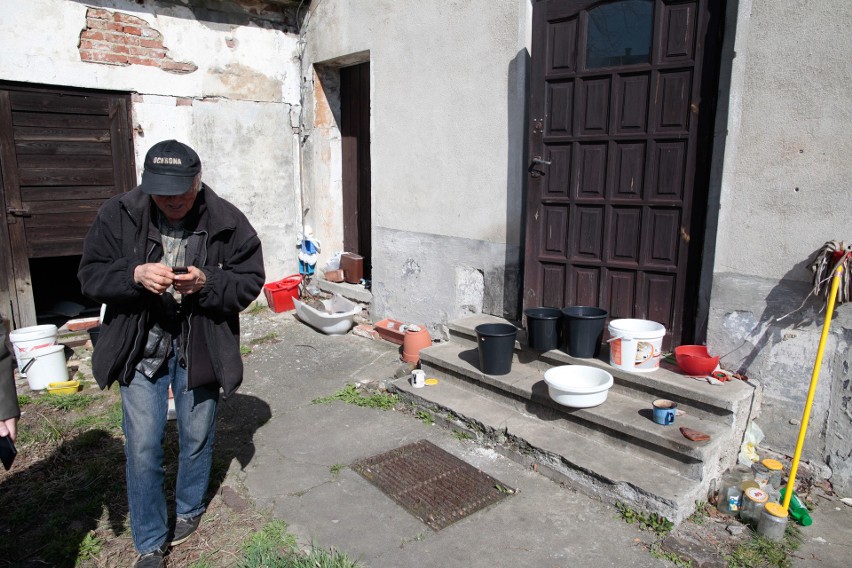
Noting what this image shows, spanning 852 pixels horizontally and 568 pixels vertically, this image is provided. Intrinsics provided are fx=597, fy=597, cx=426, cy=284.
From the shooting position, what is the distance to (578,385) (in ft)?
12.9

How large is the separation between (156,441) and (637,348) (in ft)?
9.63

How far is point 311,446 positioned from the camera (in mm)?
4148

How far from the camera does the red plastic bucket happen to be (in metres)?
7.43

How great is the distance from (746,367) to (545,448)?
4.73 feet

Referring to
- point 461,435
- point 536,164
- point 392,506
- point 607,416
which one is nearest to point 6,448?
point 392,506

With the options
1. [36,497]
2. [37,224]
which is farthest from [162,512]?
[37,224]

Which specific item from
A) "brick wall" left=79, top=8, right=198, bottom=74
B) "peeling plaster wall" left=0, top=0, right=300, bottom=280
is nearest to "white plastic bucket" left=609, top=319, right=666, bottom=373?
"peeling plaster wall" left=0, top=0, right=300, bottom=280

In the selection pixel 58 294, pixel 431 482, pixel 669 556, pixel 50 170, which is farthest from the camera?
pixel 58 294

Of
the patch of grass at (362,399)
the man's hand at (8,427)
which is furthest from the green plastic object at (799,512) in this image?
the man's hand at (8,427)

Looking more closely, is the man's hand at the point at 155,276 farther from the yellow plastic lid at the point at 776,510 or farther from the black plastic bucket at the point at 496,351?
the yellow plastic lid at the point at 776,510

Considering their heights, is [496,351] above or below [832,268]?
below

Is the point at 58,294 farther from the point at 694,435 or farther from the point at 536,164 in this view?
the point at 694,435

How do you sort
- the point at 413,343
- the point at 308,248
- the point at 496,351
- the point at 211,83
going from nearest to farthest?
the point at 496,351 < the point at 413,343 < the point at 211,83 < the point at 308,248

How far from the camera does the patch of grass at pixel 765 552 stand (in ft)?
9.60
